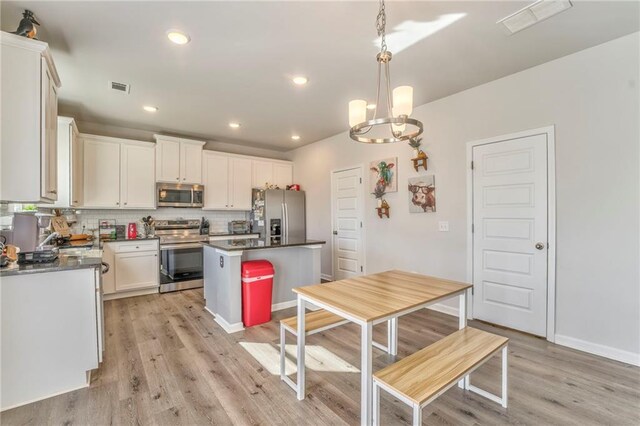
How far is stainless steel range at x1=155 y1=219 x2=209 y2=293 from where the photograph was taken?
4434 millimetres

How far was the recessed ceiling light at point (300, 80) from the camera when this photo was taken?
2938 mm

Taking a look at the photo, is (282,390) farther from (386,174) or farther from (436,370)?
(386,174)

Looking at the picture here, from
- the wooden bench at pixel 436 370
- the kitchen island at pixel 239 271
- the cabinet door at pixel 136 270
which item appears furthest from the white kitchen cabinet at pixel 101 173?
the wooden bench at pixel 436 370

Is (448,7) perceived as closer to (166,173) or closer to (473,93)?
(473,93)

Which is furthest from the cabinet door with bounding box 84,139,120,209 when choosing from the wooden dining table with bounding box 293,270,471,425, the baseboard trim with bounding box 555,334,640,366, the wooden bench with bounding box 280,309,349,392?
the baseboard trim with bounding box 555,334,640,366

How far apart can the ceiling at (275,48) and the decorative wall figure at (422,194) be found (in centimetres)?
100

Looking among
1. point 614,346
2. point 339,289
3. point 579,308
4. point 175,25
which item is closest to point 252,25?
point 175,25

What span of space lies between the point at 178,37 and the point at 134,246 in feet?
10.3

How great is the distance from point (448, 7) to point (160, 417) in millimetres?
3282

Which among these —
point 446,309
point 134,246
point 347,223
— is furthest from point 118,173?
point 446,309

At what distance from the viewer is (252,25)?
7.03 feet

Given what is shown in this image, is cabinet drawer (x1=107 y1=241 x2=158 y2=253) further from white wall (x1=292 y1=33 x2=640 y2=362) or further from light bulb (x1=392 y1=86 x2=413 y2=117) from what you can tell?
white wall (x1=292 y1=33 x2=640 y2=362)

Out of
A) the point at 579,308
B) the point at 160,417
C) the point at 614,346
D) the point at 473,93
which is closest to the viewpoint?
the point at 160,417

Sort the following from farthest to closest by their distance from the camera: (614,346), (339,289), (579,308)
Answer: (579,308) < (614,346) < (339,289)
